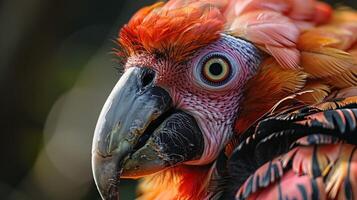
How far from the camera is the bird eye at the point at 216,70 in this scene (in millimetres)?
2404

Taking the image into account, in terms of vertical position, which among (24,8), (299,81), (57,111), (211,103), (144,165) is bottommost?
(57,111)

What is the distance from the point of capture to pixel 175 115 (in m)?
2.36

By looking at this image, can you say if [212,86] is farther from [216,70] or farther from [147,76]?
[147,76]

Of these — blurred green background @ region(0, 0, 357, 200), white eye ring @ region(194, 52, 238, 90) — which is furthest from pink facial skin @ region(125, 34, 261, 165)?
blurred green background @ region(0, 0, 357, 200)

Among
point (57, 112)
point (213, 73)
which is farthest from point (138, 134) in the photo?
point (57, 112)

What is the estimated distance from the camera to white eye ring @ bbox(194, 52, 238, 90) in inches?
94.5

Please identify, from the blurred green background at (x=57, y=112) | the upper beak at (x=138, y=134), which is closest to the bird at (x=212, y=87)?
the upper beak at (x=138, y=134)

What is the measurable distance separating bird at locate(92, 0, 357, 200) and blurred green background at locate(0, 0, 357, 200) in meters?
1.95

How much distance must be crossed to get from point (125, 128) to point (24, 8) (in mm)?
2112

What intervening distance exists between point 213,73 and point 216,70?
0.01m

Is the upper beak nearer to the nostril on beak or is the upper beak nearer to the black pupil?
the nostril on beak

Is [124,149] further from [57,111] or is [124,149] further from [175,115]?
[57,111]

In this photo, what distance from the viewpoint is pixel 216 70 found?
242 cm

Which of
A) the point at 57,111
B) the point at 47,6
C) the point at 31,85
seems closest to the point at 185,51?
the point at 47,6
